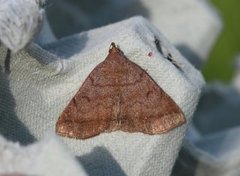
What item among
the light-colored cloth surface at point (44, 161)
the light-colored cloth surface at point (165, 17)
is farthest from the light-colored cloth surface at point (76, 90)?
the light-colored cloth surface at point (165, 17)

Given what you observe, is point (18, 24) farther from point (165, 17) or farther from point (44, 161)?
point (165, 17)

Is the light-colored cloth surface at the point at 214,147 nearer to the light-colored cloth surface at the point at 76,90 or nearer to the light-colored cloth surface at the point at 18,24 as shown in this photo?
the light-colored cloth surface at the point at 76,90

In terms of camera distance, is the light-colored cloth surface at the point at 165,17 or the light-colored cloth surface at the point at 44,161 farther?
the light-colored cloth surface at the point at 165,17

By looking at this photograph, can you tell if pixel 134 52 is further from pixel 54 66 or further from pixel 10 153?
pixel 10 153

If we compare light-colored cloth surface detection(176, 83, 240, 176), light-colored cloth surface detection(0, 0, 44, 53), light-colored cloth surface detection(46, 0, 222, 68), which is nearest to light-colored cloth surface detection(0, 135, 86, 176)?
light-colored cloth surface detection(0, 0, 44, 53)

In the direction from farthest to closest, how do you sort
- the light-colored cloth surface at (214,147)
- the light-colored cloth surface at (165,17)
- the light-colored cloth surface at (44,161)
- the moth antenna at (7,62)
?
1. the light-colored cloth surface at (165,17)
2. the light-colored cloth surface at (214,147)
3. the moth antenna at (7,62)
4. the light-colored cloth surface at (44,161)
